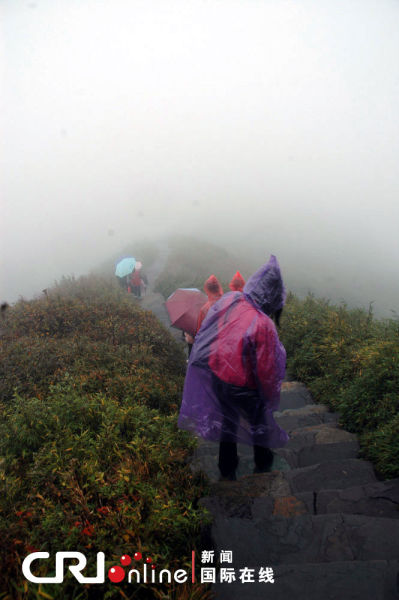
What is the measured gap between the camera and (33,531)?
6.97 feet

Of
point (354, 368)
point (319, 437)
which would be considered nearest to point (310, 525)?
point (319, 437)

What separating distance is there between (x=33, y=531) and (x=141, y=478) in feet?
2.79

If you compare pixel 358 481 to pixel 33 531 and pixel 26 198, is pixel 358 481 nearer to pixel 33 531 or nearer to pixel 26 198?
pixel 33 531

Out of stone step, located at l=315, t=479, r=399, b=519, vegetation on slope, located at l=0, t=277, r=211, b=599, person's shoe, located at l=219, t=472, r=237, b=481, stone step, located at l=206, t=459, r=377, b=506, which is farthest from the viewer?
person's shoe, located at l=219, t=472, r=237, b=481

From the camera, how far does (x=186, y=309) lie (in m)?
6.16

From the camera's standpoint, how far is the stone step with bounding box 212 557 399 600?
1794 millimetres

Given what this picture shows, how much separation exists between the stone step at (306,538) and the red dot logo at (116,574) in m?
0.74

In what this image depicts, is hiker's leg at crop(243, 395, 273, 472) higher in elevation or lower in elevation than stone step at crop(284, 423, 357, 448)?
higher

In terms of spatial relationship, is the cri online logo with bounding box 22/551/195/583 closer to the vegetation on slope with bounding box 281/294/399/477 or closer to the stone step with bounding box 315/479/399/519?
the stone step with bounding box 315/479/399/519

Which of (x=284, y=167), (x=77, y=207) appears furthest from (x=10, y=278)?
(x=284, y=167)

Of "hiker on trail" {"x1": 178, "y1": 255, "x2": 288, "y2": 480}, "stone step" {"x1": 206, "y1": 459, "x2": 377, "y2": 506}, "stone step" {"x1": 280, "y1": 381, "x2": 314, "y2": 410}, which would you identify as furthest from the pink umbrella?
"stone step" {"x1": 206, "y1": 459, "x2": 377, "y2": 506}

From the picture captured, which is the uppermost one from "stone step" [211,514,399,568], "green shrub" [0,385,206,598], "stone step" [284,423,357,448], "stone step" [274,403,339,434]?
"green shrub" [0,385,206,598]

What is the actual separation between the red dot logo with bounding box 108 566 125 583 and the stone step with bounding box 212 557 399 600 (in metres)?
0.60

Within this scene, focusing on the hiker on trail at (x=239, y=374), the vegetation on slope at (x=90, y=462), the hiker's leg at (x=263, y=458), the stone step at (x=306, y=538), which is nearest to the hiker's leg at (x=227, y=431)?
the hiker on trail at (x=239, y=374)
